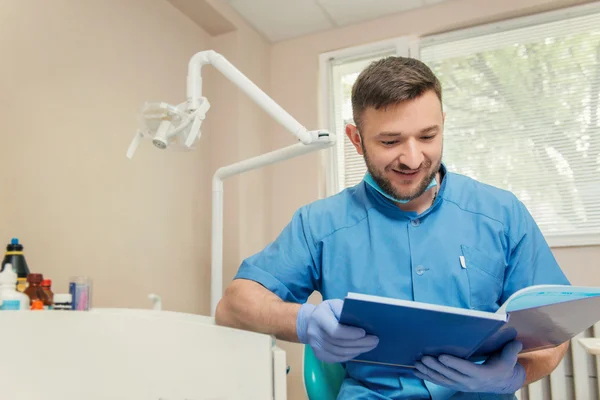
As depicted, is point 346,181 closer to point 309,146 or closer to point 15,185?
point 309,146

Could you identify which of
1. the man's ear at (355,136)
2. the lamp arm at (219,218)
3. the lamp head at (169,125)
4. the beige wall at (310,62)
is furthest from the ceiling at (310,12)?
the man's ear at (355,136)

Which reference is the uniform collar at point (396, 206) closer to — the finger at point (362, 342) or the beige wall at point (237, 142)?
the finger at point (362, 342)

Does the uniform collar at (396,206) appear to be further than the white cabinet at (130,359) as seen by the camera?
Yes

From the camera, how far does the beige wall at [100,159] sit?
5.86 feet

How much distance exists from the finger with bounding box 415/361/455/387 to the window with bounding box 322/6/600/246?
1.68 metres

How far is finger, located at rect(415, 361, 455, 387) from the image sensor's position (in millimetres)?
1004

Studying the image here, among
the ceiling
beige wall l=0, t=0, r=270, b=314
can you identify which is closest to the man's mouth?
beige wall l=0, t=0, r=270, b=314

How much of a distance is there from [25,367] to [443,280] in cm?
88

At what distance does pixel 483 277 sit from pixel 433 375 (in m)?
0.29

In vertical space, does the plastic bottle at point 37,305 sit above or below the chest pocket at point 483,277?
below

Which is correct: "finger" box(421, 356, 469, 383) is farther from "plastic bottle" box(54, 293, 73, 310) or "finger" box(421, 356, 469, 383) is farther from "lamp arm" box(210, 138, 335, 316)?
"lamp arm" box(210, 138, 335, 316)

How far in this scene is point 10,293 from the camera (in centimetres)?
132

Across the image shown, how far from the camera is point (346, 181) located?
2.97 metres

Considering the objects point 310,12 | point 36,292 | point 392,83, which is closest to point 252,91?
point 392,83
